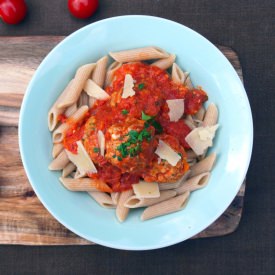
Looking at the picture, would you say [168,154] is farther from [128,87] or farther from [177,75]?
[177,75]

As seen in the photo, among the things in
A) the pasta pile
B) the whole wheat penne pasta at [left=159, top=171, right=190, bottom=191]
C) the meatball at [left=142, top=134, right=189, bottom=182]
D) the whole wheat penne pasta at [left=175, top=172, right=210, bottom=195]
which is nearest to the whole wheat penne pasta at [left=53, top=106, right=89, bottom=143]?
the pasta pile

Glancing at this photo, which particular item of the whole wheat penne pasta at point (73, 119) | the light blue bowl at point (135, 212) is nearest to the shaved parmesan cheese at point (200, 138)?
the light blue bowl at point (135, 212)

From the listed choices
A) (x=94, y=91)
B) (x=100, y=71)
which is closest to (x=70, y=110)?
(x=94, y=91)

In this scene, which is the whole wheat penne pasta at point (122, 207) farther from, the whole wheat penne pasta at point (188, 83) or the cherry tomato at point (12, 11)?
the cherry tomato at point (12, 11)

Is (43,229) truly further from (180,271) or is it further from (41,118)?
(180,271)

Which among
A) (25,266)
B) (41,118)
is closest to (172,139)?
(41,118)
